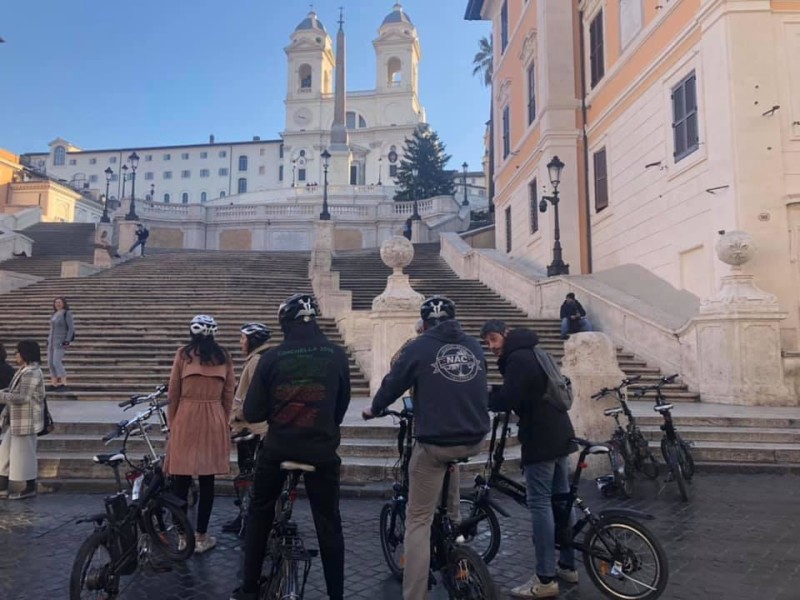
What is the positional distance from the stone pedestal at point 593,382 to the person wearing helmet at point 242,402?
3863 mm

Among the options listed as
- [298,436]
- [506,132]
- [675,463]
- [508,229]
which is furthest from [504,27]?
[298,436]

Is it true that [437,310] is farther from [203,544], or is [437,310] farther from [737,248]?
[737,248]

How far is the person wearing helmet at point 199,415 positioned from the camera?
4.74 m

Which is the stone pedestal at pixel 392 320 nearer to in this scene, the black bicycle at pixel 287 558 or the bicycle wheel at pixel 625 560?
the bicycle wheel at pixel 625 560

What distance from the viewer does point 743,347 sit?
10.2 m

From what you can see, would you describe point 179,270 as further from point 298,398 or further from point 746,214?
point 298,398

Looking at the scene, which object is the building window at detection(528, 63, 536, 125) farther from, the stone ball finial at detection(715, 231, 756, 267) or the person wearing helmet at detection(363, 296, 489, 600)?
the person wearing helmet at detection(363, 296, 489, 600)

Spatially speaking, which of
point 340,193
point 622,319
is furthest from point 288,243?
point 622,319

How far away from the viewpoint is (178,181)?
95.9 meters

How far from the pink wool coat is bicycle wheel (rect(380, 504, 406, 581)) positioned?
1.38m

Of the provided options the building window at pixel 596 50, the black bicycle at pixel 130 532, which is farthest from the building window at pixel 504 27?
the black bicycle at pixel 130 532

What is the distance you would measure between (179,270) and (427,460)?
2085 cm

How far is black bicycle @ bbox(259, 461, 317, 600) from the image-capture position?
337 cm

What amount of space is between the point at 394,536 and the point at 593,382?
11.9ft
